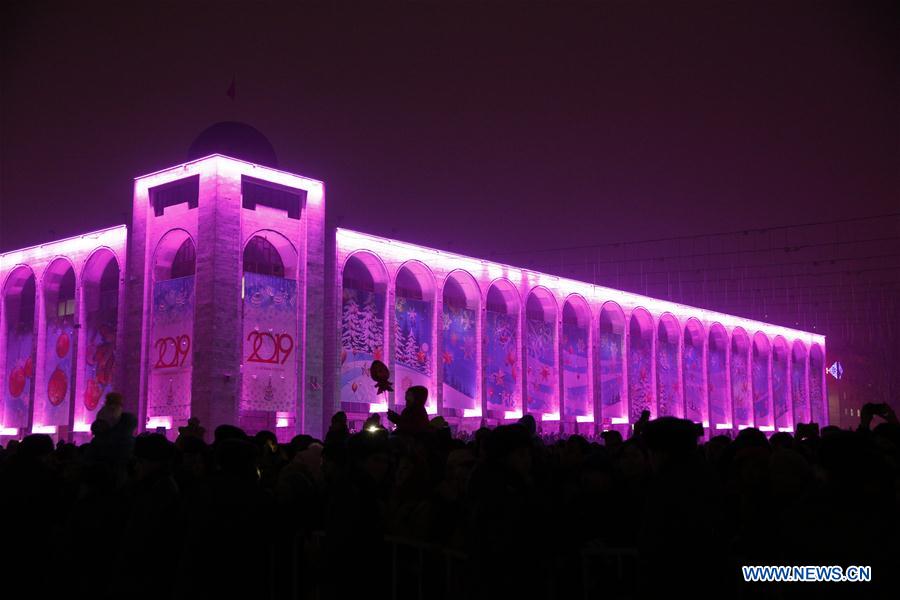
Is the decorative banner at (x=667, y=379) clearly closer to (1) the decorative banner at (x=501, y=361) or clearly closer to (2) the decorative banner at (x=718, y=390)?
(2) the decorative banner at (x=718, y=390)

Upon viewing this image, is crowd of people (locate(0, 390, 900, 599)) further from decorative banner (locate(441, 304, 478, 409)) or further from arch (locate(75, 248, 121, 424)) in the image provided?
decorative banner (locate(441, 304, 478, 409))

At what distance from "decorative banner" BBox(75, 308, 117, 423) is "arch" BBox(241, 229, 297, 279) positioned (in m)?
5.08

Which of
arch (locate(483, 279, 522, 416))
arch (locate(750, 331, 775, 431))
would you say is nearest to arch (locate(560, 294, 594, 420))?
arch (locate(483, 279, 522, 416))

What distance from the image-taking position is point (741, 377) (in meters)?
46.8

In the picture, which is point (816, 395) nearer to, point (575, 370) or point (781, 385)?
point (781, 385)

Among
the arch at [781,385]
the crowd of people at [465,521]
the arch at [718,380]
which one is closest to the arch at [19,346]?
the crowd of people at [465,521]

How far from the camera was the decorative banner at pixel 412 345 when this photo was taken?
28.4 meters

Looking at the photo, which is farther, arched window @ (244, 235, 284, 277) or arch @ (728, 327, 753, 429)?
arch @ (728, 327, 753, 429)

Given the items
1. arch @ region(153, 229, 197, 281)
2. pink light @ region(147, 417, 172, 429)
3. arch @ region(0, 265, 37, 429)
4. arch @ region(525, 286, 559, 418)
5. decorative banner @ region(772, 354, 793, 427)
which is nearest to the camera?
pink light @ region(147, 417, 172, 429)

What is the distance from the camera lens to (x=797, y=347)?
53062mm

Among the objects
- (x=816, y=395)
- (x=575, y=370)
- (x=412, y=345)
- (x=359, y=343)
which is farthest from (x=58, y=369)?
(x=816, y=395)

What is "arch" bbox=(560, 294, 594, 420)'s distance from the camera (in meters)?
35.7

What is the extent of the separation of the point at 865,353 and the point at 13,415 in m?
52.6

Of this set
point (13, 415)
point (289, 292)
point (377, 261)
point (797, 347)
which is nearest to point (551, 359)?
point (377, 261)
